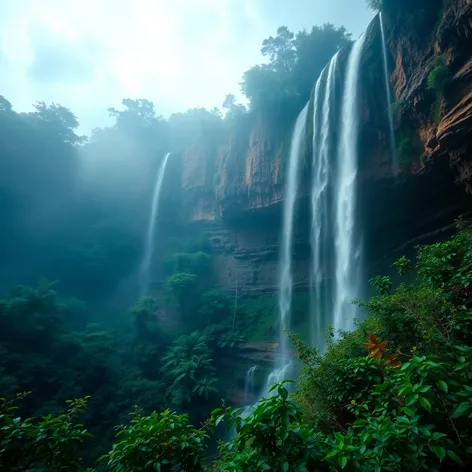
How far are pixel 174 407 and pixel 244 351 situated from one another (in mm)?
4741

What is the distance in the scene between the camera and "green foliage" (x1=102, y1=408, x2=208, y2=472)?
168 cm

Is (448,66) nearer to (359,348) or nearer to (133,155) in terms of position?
(359,348)

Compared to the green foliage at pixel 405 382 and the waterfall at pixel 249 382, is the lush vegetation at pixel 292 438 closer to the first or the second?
the green foliage at pixel 405 382

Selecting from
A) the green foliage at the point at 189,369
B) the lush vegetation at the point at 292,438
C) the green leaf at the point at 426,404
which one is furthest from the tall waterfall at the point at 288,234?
the green leaf at the point at 426,404

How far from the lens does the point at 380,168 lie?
11.6 meters

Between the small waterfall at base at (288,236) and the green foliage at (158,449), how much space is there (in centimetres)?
1293

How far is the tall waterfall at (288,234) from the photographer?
15.4m

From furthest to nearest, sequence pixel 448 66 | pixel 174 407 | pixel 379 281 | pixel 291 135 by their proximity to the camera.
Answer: pixel 291 135
pixel 174 407
pixel 448 66
pixel 379 281

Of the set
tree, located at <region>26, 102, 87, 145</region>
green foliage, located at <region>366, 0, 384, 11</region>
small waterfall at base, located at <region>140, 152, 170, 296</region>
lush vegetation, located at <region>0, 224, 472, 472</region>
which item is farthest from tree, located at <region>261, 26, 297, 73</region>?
lush vegetation, located at <region>0, 224, 472, 472</region>

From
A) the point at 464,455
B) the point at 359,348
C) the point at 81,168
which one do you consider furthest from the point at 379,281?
the point at 81,168

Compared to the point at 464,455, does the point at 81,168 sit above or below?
above

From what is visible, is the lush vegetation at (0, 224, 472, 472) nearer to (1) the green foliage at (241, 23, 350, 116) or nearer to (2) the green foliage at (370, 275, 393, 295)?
(2) the green foliage at (370, 275, 393, 295)

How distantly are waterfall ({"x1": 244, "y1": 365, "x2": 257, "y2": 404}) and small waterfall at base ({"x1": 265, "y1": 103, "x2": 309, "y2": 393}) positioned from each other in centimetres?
124

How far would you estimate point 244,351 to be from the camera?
15.2m
